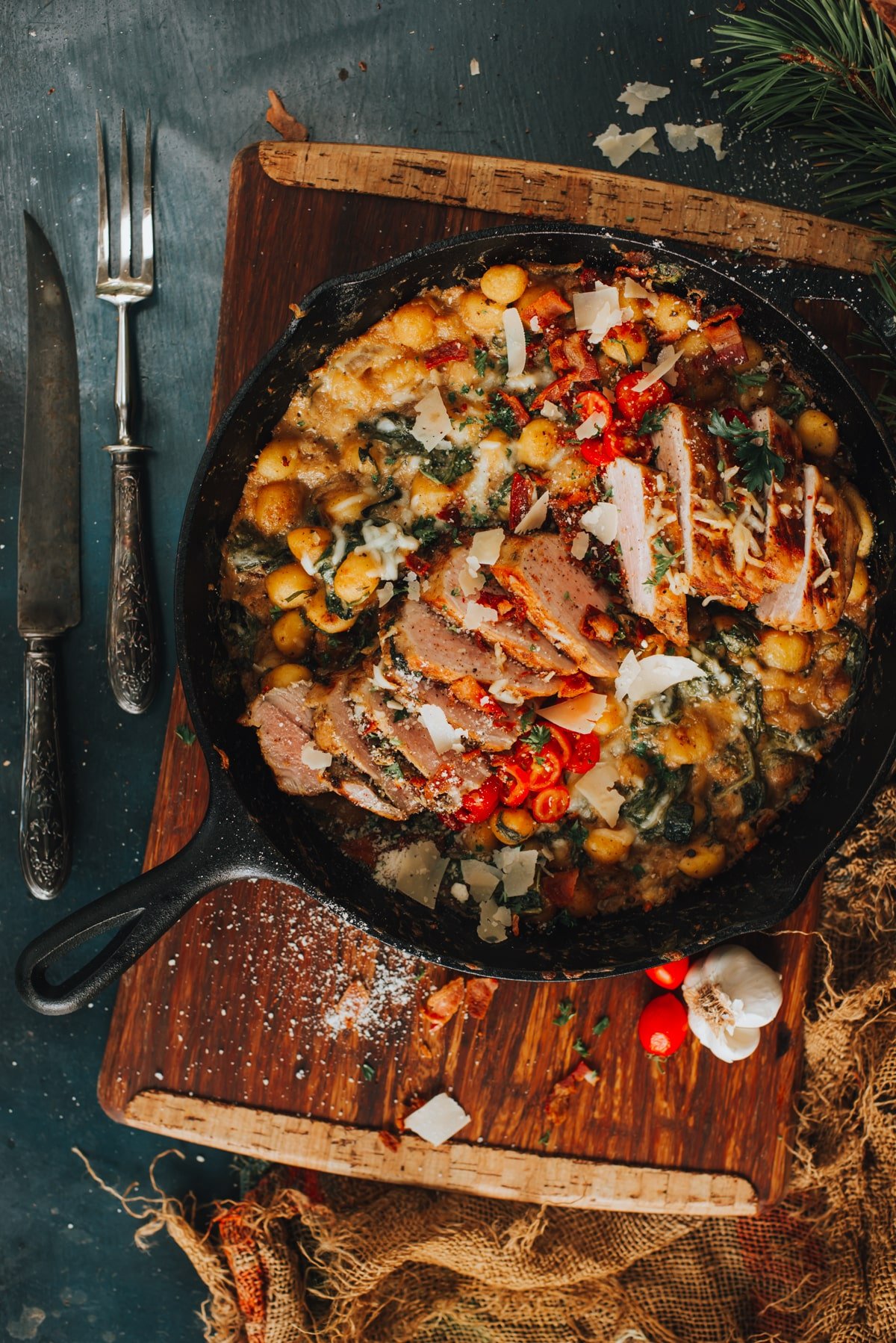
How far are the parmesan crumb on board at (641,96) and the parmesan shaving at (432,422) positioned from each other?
4.98 feet

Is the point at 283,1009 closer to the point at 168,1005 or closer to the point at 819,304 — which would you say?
the point at 168,1005

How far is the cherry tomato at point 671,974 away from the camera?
3.37 metres

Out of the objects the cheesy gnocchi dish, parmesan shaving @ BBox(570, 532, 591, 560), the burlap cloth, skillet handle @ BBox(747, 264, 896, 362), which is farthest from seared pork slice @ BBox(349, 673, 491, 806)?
skillet handle @ BBox(747, 264, 896, 362)

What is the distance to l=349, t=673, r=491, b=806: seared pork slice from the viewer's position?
2990mm

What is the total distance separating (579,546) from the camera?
2998 millimetres

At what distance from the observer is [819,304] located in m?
3.34

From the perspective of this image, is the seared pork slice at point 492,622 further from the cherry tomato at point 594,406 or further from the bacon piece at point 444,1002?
the bacon piece at point 444,1002

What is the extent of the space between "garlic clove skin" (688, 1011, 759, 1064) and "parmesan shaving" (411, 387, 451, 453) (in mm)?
2091

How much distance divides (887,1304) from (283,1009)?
92.3 inches

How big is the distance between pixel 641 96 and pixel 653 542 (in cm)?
188

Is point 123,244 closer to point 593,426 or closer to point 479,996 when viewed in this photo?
point 593,426

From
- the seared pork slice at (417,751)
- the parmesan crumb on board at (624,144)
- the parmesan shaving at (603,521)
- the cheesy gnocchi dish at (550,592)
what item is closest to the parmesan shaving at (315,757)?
the cheesy gnocchi dish at (550,592)

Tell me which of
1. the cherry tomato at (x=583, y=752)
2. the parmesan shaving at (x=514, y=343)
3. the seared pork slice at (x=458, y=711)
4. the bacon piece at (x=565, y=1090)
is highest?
the parmesan shaving at (x=514, y=343)

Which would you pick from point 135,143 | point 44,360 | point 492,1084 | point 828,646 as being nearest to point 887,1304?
point 492,1084
